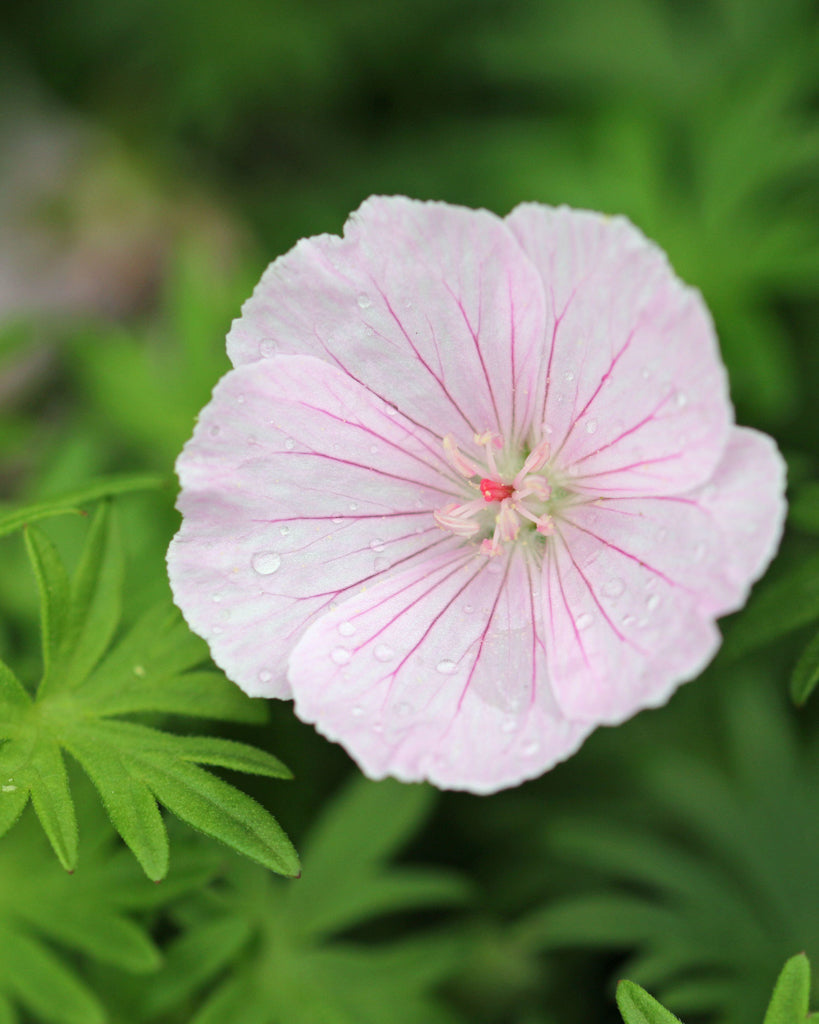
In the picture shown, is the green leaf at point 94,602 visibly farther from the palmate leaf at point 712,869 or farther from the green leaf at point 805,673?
the palmate leaf at point 712,869

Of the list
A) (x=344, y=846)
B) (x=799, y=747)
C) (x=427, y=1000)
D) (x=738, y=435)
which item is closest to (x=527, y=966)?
(x=427, y=1000)

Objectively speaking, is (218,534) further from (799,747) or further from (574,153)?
(574,153)

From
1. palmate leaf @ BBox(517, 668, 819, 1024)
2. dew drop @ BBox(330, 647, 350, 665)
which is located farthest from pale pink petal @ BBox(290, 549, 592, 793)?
palmate leaf @ BBox(517, 668, 819, 1024)

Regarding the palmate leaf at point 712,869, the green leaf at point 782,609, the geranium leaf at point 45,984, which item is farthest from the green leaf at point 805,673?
the geranium leaf at point 45,984

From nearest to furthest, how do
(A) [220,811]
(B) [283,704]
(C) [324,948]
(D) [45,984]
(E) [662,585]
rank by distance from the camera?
(E) [662,585] < (A) [220,811] < (D) [45,984] < (C) [324,948] < (B) [283,704]

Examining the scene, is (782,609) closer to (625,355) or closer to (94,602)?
(625,355)

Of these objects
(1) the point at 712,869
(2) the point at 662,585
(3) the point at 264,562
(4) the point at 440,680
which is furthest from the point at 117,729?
(1) the point at 712,869
